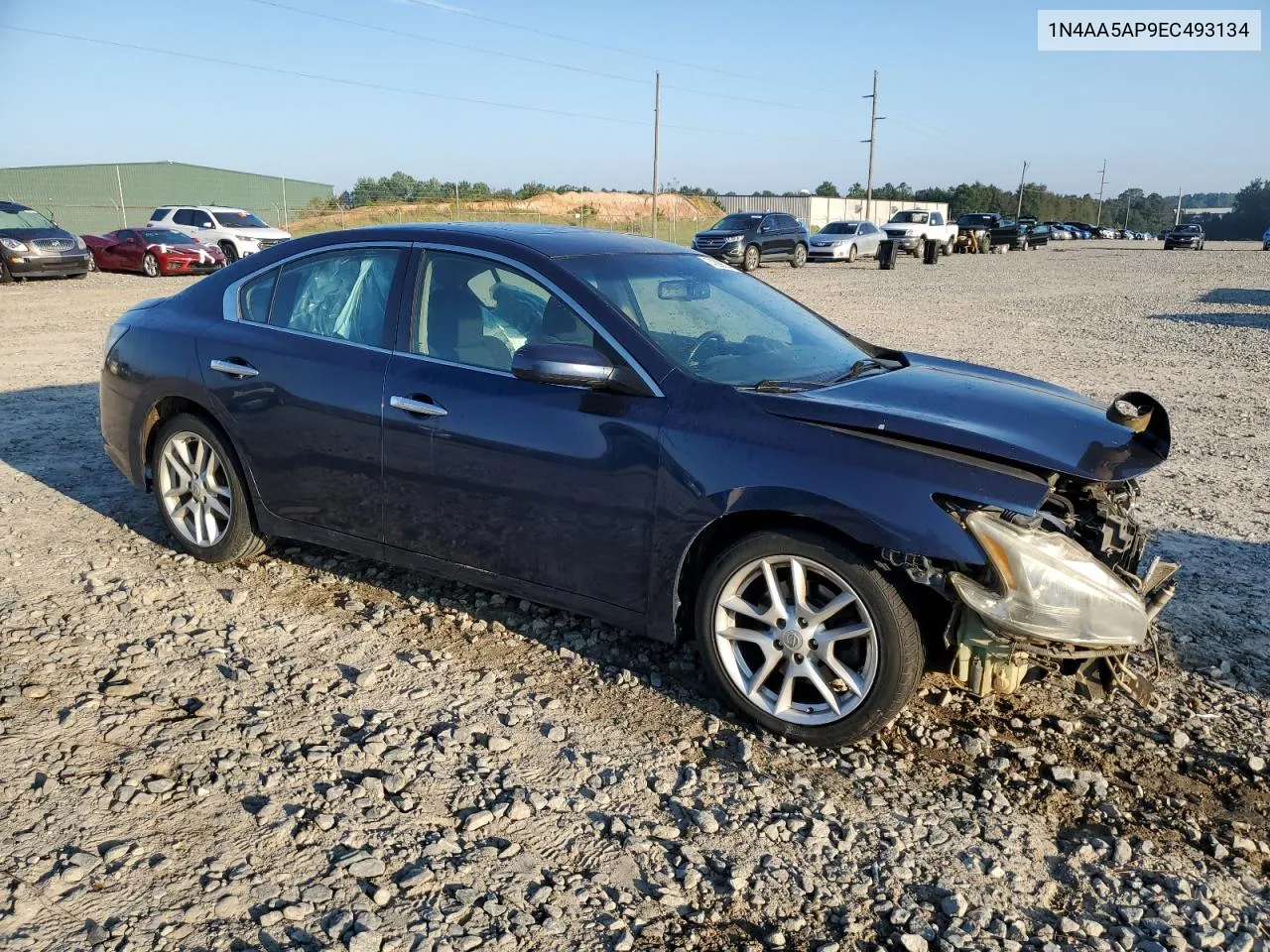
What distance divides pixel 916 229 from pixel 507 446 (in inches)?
1549

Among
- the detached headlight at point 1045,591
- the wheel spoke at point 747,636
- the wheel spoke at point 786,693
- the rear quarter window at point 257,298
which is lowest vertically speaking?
the wheel spoke at point 786,693

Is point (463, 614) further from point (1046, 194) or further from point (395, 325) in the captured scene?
point (1046, 194)

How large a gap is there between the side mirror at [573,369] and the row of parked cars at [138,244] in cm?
1616

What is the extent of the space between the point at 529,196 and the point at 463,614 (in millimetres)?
67741

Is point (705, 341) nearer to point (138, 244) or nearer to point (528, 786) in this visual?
point (528, 786)

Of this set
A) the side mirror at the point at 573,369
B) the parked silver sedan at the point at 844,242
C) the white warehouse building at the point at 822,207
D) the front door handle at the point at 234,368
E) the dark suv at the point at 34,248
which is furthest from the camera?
the white warehouse building at the point at 822,207

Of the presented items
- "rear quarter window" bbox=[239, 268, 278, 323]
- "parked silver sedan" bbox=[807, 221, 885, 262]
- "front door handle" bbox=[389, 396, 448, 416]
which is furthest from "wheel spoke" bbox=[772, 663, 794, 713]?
"parked silver sedan" bbox=[807, 221, 885, 262]

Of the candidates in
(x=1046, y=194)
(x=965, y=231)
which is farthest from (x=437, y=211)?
(x=1046, y=194)

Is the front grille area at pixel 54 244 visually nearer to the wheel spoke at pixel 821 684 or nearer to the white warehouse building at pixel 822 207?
the wheel spoke at pixel 821 684

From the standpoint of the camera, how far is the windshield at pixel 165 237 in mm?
23438

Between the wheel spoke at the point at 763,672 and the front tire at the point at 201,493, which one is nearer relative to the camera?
the wheel spoke at the point at 763,672

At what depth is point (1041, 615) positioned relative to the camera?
10.1ft

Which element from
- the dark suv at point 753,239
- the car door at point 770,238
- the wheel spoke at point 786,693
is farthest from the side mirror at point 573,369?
the car door at point 770,238

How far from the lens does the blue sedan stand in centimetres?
319
